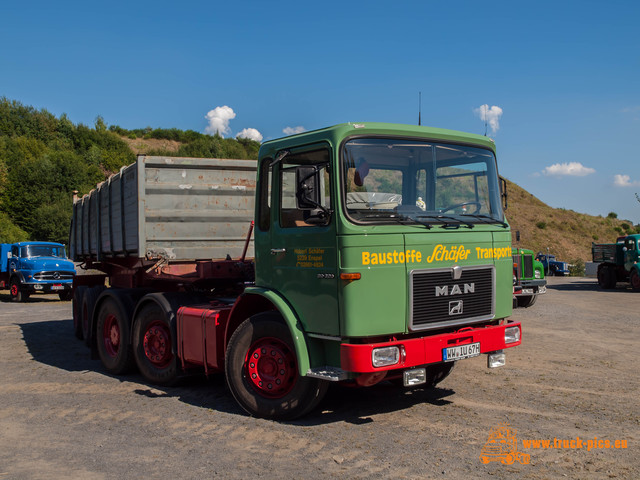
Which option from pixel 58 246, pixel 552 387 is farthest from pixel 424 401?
pixel 58 246

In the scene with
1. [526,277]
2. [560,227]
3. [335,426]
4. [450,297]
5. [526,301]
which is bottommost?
[335,426]

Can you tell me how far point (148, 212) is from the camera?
7730 millimetres

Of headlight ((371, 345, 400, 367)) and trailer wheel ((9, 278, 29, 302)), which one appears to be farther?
trailer wheel ((9, 278, 29, 302))

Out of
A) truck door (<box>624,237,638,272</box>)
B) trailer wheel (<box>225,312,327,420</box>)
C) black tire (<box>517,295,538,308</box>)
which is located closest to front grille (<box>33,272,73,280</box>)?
black tire (<box>517,295,538,308</box>)

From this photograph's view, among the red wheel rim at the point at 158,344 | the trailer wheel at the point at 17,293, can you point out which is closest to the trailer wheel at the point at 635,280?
the red wheel rim at the point at 158,344

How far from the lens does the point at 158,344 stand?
25.4ft

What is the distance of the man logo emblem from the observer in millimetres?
5748

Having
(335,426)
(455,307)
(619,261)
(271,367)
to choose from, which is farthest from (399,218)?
(619,261)

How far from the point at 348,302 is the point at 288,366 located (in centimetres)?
106

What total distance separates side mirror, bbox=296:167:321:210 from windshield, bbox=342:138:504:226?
10.7 inches

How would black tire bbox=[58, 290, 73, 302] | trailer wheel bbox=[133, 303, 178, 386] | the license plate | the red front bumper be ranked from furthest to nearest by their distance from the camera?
1. black tire bbox=[58, 290, 73, 302]
2. trailer wheel bbox=[133, 303, 178, 386]
3. the license plate
4. the red front bumper

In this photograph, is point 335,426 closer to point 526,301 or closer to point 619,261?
point 526,301

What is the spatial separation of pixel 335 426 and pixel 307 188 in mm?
2280

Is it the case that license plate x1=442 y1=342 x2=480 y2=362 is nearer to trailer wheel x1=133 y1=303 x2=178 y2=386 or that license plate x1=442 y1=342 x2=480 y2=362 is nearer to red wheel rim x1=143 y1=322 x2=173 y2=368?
trailer wheel x1=133 y1=303 x2=178 y2=386
